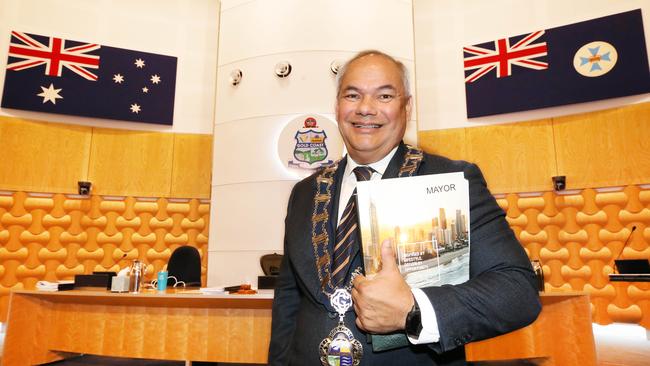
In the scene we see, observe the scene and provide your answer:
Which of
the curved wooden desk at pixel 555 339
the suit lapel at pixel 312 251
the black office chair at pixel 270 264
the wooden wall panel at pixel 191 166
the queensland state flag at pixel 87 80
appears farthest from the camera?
the wooden wall panel at pixel 191 166

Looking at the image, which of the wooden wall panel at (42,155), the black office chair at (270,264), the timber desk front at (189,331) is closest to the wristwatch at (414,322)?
the timber desk front at (189,331)

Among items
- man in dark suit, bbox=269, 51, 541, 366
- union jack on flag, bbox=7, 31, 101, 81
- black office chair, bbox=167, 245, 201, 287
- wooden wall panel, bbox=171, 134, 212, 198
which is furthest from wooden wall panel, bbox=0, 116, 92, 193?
man in dark suit, bbox=269, 51, 541, 366

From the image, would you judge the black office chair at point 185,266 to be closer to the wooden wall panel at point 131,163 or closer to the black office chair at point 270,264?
the black office chair at point 270,264

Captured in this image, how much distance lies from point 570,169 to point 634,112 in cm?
109

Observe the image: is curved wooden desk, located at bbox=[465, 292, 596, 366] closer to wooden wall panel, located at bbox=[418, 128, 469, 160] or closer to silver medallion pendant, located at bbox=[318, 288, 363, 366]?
silver medallion pendant, located at bbox=[318, 288, 363, 366]

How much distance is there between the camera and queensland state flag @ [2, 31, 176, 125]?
6.07 metres

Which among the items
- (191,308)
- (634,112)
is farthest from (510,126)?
(191,308)

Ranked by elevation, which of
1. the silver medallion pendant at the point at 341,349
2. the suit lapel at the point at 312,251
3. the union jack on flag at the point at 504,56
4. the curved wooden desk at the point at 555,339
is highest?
the union jack on flag at the point at 504,56

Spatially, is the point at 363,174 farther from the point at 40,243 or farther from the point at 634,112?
the point at 40,243

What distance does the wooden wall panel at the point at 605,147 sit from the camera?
5.42 metres

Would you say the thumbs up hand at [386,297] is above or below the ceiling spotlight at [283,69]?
below

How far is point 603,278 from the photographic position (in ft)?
17.6

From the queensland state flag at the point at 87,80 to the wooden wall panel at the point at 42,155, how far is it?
0.95 feet

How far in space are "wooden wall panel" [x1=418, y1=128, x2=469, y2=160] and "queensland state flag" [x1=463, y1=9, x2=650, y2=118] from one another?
0.42m
